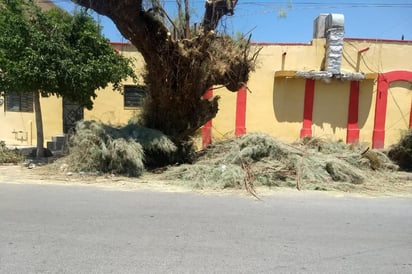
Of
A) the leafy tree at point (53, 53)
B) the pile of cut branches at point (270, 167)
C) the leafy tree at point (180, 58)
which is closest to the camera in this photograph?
the pile of cut branches at point (270, 167)

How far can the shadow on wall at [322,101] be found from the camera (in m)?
16.1

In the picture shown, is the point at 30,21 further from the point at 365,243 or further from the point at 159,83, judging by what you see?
the point at 365,243

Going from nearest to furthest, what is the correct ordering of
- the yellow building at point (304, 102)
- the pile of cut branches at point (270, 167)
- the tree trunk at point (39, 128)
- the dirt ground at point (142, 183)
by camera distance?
1. the dirt ground at point (142, 183)
2. the pile of cut branches at point (270, 167)
3. the tree trunk at point (39, 128)
4. the yellow building at point (304, 102)

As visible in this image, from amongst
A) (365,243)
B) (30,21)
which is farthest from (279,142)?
(30,21)

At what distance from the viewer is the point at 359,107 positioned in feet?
53.4

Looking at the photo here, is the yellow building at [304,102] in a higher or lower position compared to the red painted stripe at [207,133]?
higher

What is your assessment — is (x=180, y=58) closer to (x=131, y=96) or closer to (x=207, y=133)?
(x=207, y=133)

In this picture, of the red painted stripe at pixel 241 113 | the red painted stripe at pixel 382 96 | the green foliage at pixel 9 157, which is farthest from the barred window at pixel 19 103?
the red painted stripe at pixel 382 96

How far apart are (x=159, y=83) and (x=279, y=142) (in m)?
3.67

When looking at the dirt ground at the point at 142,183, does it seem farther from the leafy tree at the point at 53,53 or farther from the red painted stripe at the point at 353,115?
the red painted stripe at the point at 353,115

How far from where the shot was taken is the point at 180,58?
10594mm

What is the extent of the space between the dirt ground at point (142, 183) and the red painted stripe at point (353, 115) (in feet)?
18.8

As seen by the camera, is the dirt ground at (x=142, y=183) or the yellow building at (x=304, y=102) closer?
the dirt ground at (x=142, y=183)

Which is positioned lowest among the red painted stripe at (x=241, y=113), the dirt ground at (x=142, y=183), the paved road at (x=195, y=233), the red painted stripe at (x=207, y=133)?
the dirt ground at (x=142, y=183)
